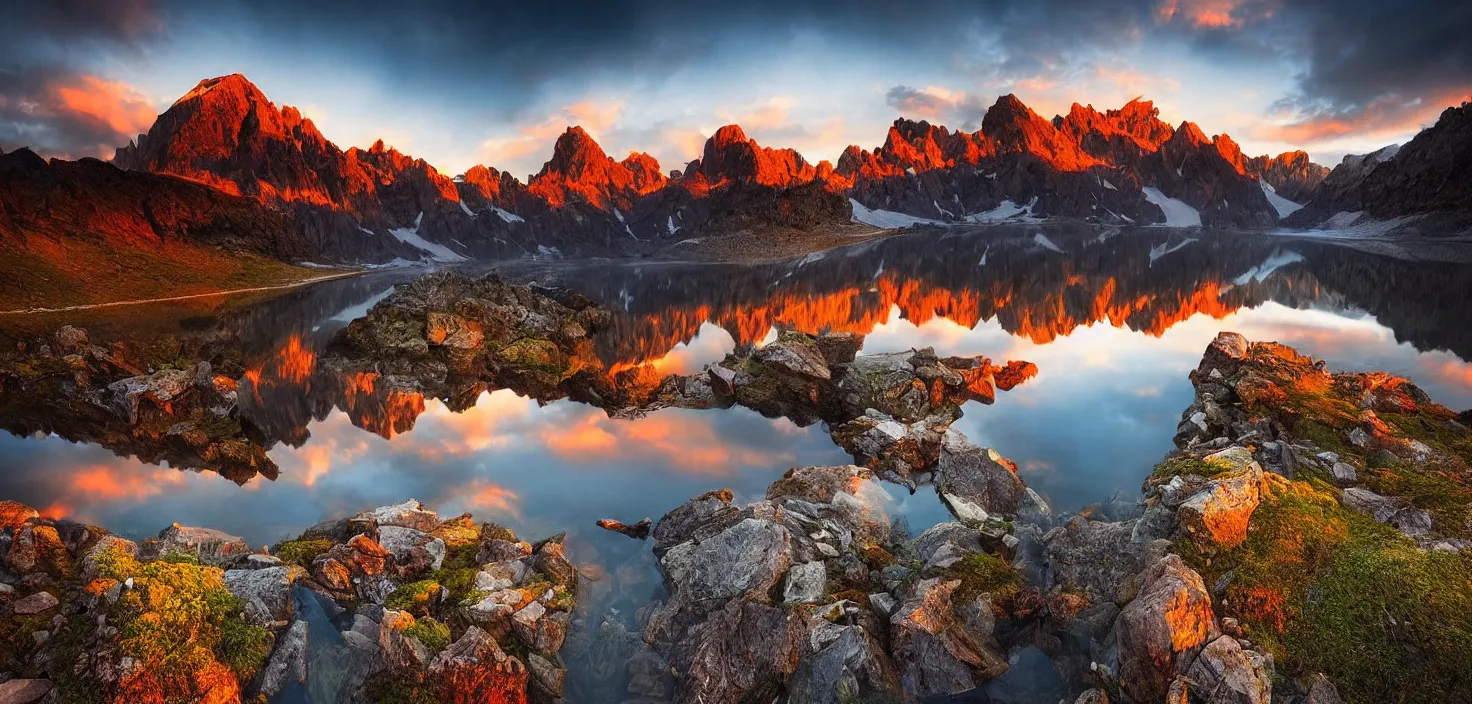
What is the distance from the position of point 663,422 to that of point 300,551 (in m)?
12.9

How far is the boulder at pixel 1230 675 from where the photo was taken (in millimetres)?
6887

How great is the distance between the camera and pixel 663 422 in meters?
23.6

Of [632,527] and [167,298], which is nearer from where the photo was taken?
[632,527]

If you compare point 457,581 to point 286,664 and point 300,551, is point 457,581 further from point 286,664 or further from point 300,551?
point 300,551

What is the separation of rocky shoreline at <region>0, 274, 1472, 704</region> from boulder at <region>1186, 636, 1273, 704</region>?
0.02m

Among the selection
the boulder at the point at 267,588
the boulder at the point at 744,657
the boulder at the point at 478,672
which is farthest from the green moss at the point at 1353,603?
the boulder at the point at 267,588

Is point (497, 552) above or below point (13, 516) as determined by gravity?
below

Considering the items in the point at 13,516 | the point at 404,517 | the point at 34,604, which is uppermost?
the point at 13,516

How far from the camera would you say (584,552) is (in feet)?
45.2

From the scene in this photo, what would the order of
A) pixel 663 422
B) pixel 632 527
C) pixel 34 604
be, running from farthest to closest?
pixel 663 422 < pixel 632 527 < pixel 34 604

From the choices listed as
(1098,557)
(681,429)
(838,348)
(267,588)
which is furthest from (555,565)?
(838,348)

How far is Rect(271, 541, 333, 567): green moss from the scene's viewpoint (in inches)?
469

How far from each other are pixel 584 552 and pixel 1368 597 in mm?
12858

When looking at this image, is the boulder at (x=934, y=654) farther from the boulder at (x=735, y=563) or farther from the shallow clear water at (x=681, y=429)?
the shallow clear water at (x=681, y=429)
